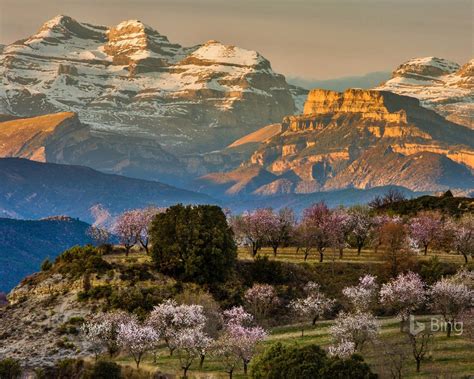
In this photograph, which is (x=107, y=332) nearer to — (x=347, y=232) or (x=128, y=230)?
(x=128, y=230)

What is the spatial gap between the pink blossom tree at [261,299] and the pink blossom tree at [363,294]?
10.2 metres

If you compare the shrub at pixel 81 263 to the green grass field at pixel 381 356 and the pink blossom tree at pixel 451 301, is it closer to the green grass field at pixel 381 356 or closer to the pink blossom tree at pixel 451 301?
the green grass field at pixel 381 356

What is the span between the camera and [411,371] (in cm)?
10462

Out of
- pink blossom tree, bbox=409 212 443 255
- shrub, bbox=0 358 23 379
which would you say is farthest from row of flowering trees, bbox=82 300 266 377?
pink blossom tree, bbox=409 212 443 255

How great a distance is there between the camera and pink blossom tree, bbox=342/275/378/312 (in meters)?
136

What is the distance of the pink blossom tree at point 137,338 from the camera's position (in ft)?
390

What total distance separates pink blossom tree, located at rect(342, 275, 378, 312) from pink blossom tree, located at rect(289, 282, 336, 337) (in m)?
3.22

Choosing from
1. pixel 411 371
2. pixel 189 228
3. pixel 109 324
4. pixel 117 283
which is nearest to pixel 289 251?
pixel 189 228

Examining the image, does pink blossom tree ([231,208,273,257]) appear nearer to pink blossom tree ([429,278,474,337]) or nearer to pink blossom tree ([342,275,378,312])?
pink blossom tree ([342,275,378,312])

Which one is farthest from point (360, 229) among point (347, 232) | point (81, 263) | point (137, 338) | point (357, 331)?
point (137, 338)

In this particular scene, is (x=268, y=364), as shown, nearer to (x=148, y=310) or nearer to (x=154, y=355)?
(x=154, y=355)

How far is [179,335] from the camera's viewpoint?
120 meters

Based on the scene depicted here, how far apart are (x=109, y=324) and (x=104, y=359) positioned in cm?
505

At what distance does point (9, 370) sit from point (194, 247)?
1590 inches
